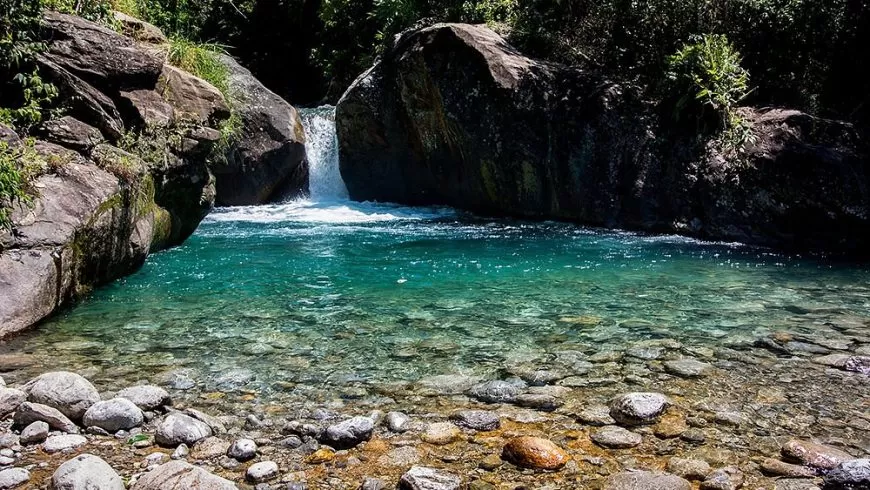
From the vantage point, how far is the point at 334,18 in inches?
1046

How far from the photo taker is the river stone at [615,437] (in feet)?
15.0

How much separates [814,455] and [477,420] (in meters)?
2.12

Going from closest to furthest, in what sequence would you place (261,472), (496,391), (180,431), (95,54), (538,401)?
(261,472) → (180,431) → (538,401) → (496,391) → (95,54)

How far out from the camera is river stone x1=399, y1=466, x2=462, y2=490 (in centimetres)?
398

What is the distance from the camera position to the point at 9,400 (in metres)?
4.77

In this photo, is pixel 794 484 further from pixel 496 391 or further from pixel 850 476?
pixel 496 391

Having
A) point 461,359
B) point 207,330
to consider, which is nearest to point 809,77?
point 461,359

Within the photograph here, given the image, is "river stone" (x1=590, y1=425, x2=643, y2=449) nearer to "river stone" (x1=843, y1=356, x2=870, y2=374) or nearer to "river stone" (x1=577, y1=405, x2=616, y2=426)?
"river stone" (x1=577, y1=405, x2=616, y2=426)

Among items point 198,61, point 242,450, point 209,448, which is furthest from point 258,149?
point 242,450

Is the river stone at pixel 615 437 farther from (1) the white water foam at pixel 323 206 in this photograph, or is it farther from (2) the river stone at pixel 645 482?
(1) the white water foam at pixel 323 206

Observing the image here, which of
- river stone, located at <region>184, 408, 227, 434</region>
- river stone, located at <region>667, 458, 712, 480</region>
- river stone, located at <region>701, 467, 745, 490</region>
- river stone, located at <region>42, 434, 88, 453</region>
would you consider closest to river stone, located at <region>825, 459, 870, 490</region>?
river stone, located at <region>701, 467, 745, 490</region>

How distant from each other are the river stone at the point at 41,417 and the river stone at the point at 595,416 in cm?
344

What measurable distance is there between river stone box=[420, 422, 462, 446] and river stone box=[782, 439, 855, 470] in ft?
6.80

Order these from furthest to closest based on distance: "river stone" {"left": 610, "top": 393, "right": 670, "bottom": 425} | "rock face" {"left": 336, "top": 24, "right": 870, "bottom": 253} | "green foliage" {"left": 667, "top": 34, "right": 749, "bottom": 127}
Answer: "green foliage" {"left": 667, "top": 34, "right": 749, "bottom": 127}
"rock face" {"left": 336, "top": 24, "right": 870, "bottom": 253}
"river stone" {"left": 610, "top": 393, "right": 670, "bottom": 425}
